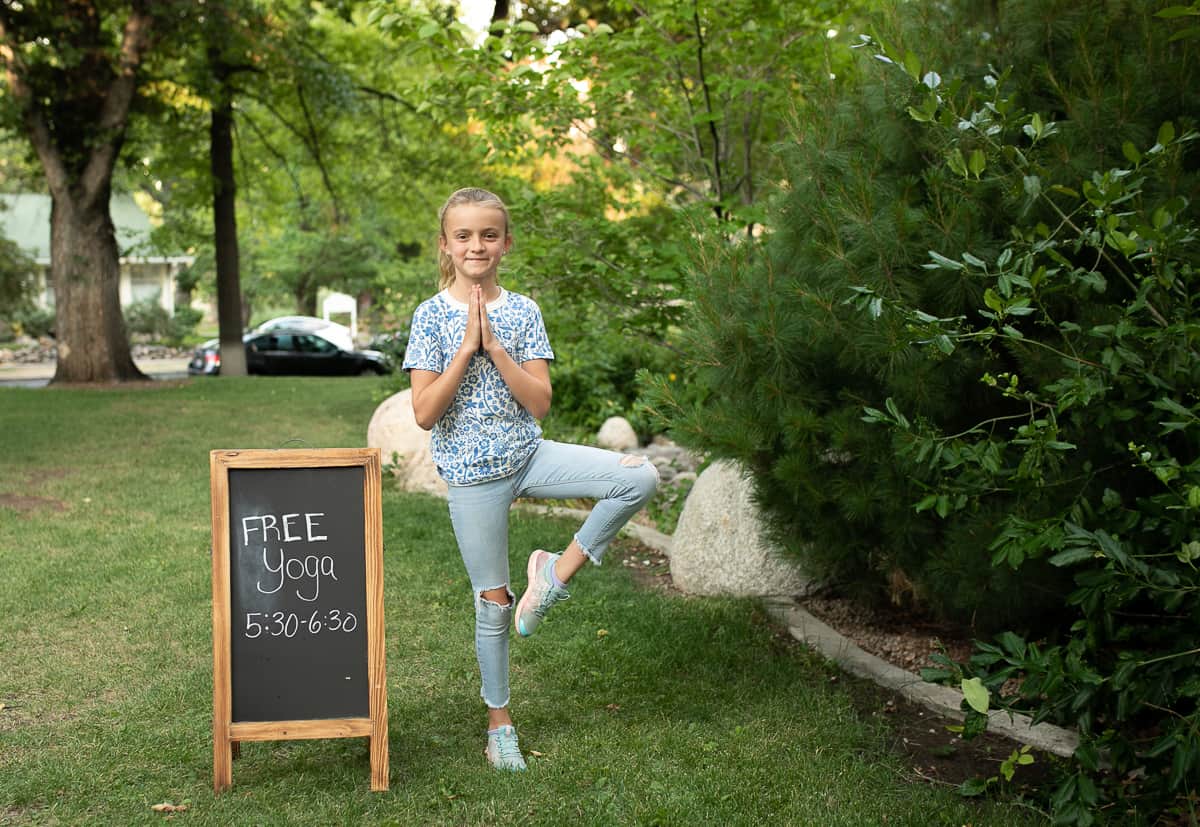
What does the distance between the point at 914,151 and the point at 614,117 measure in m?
4.26

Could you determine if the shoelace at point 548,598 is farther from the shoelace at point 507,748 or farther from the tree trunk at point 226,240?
the tree trunk at point 226,240

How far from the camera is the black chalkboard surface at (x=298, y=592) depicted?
12.6 ft

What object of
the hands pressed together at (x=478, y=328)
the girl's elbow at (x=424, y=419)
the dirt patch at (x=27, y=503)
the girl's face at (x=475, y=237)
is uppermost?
the girl's face at (x=475, y=237)

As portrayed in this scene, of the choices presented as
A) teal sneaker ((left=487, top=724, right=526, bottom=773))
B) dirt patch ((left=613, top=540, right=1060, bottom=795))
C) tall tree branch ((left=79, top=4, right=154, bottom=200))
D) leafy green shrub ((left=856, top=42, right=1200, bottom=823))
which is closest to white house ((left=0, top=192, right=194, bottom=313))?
tall tree branch ((left=79, top=4, right=154, bottom=200))

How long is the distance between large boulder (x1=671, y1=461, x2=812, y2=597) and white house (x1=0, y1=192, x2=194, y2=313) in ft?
132

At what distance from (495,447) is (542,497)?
0.79ft

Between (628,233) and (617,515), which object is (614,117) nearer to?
(628,233)

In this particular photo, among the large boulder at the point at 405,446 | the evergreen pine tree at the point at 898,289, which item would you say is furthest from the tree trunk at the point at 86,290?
the evergreen pine tree at the point at 898,289

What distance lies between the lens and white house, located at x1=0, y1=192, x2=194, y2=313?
45031mm

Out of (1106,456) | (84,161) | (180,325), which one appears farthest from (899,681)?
(180,325)

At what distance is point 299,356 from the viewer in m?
29.7

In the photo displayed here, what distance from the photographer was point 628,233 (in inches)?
316

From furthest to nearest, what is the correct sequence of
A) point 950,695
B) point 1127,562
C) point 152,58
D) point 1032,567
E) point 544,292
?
point 152,58
point 544,292
point 950,695
point 1032,567
point 1127,562

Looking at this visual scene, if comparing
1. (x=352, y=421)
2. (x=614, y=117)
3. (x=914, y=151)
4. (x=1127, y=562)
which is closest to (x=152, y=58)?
(x=352, y=421)
